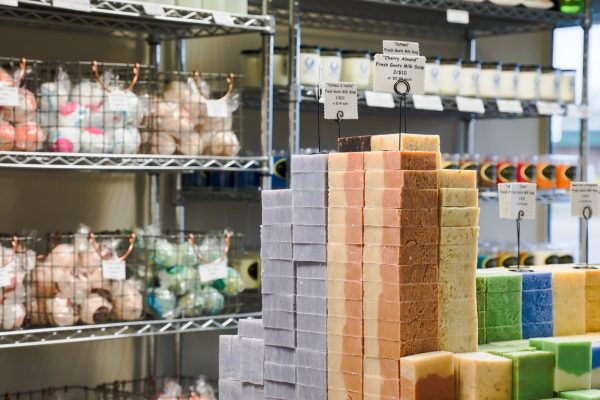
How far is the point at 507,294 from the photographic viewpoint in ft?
7.65

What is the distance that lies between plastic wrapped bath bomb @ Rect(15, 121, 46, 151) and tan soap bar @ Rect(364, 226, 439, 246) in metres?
1.40

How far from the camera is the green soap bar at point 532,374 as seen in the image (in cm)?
210

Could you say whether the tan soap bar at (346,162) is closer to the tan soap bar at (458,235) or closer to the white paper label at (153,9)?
the tan soap bar at (458,235)

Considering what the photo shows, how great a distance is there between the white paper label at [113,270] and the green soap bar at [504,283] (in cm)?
136

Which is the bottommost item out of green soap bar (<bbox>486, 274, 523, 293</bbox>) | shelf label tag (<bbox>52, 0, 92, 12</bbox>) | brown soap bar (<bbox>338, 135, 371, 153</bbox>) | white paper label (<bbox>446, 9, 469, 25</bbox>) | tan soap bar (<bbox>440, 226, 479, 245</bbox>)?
green soap bar (<bbox>486, 274, 523, 293</bbox>)

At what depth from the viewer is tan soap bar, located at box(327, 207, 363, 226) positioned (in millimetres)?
2117

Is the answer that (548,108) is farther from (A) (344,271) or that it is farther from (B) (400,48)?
(A) (344,271)

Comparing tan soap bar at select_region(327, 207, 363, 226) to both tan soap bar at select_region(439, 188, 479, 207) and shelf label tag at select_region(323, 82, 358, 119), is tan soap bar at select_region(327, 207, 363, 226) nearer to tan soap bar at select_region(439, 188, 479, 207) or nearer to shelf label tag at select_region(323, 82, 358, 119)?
tan soap bar at select_region(439, 188, 479, 207)

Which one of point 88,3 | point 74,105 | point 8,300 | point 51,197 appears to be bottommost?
point 8,300

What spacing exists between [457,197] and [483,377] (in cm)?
37

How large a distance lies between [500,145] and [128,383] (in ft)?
7.45

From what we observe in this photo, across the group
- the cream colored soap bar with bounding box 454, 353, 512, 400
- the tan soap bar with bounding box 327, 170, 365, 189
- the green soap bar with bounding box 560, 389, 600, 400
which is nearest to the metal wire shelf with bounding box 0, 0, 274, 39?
the tan soap bar with bounding box 327, 170, 365, 189

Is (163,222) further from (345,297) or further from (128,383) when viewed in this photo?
(345,297)

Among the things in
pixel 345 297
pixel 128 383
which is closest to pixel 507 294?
pixel 345 297
